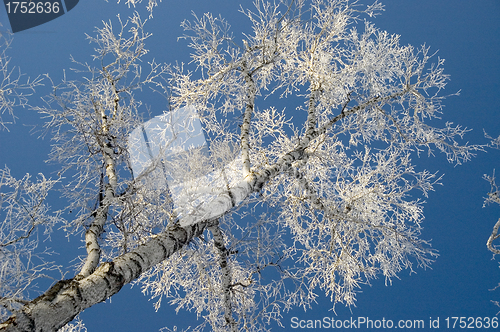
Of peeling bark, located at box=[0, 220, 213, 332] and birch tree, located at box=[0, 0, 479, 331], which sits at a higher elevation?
birch tree, located at box=[0, 0, 479, 331]

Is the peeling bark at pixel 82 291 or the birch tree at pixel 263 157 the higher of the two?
the birch tree at pixel 263 157

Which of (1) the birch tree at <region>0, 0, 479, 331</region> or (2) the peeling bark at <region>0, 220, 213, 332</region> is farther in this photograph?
(1) the birch tree at <region>0, 0, 479, 331</region>

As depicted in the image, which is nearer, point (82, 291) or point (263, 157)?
point (82, 291)

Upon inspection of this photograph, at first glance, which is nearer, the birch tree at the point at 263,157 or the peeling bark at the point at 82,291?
the peeling bark at the point at 82,291

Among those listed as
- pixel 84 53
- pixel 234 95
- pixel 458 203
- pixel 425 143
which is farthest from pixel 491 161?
pixel 84 53

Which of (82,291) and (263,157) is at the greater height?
(263,157)

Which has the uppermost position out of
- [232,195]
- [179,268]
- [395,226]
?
[395,226]

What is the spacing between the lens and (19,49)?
527 inches

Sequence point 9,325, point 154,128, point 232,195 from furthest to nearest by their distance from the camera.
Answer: point 154,128 → point 232,195 → point 9,325

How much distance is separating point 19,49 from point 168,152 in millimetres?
12491

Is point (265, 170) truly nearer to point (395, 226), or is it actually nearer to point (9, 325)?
point (395, 226)

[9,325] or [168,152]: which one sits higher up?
[168,152]

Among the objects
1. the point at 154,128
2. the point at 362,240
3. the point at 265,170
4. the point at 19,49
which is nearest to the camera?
the point at 265,170

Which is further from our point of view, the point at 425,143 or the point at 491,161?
the point at 491,161
